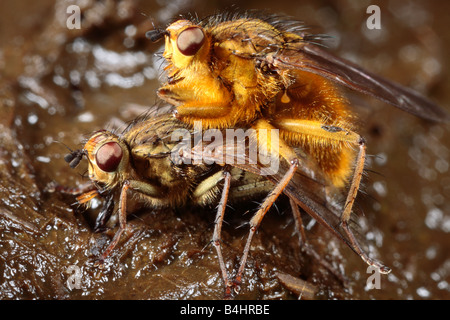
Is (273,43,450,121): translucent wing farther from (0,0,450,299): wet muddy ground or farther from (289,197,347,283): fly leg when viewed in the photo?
(289,197,347,283): fly leg

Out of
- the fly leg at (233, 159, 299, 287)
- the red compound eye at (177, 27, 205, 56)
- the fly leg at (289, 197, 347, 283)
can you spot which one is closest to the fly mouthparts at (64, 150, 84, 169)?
the red compound eye at (177, 27, 205, 56)

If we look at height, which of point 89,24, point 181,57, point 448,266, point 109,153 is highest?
point 89,24

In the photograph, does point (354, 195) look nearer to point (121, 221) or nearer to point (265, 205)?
point (265, 205)

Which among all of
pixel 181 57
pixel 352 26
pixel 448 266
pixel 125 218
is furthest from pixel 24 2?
pixel 448 266

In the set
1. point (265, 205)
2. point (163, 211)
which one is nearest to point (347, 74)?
point (265, 205)

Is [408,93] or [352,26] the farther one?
[352,26]

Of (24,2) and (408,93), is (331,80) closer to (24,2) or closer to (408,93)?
(408,93)
